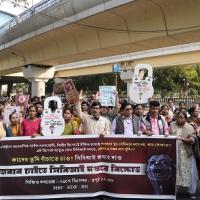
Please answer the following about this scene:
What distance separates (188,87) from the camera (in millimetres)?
76438

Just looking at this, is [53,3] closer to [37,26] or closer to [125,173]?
[37,26]

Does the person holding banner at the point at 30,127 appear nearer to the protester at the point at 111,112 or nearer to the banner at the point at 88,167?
the banner at the point at 88,167

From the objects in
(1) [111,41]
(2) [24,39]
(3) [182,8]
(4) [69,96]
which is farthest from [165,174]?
(2) [24,39]

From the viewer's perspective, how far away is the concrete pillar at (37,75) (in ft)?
110

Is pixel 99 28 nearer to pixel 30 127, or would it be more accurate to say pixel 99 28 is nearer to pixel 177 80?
pixel 30 127

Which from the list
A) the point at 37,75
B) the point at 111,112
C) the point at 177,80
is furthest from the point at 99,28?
the point at 177,80

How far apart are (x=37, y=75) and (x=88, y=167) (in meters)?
27.2

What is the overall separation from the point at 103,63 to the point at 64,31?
27368 millimetres

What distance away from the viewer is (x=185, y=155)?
8258mm

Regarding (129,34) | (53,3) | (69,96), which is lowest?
(69,96)

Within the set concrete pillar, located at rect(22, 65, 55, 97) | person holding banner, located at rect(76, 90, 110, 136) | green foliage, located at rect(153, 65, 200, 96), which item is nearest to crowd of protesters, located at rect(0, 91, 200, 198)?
person holding banner, located at rect(76, 90, 110, 136)

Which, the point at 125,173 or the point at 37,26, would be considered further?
the point at 37,26

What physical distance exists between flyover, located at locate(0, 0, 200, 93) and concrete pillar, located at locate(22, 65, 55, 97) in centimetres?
184

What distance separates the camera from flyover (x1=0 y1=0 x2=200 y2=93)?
15185mm
